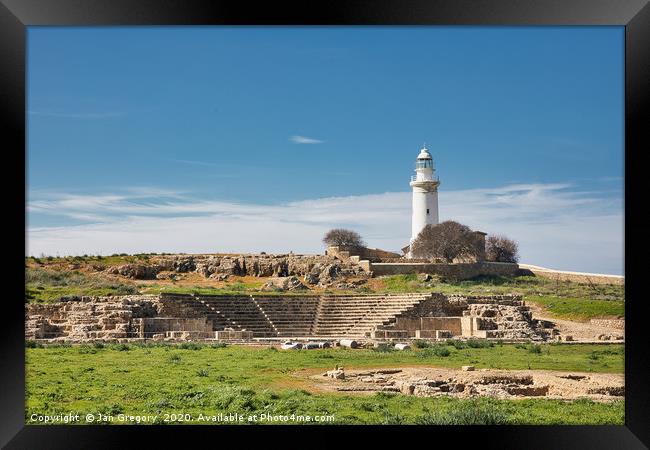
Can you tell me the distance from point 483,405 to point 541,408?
864mm

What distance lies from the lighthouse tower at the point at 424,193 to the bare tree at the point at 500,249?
142 inches

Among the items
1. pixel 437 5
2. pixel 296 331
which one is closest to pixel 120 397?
pixel 437 5

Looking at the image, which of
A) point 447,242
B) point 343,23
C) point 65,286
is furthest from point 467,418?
point 447,242

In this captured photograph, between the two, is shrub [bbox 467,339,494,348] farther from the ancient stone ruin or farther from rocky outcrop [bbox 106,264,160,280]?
rocky outcrop [bbox 106,264,160,280]

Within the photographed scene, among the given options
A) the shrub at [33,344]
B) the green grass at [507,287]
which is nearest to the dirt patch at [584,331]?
the green grass at [507,287]

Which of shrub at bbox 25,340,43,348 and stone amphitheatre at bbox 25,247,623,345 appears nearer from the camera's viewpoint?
shrub at bbox 25,340,43,348

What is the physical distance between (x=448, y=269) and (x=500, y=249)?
26.1 ft

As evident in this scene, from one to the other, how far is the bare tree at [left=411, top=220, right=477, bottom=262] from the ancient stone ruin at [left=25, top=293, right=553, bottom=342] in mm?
10799

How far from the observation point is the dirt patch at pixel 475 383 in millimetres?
13125

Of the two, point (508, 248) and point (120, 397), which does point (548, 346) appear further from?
point (508, 248)

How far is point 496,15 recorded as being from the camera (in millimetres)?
7410

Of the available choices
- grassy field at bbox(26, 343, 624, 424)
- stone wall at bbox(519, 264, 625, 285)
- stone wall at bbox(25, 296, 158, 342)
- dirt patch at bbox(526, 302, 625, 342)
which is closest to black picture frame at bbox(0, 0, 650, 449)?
grassy field at bbox(26, 343, 624, 424)

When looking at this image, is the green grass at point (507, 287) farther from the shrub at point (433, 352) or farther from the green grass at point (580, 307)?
the shrub at point (433, 352)

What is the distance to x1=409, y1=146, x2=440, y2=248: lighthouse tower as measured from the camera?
38312 millimetres
